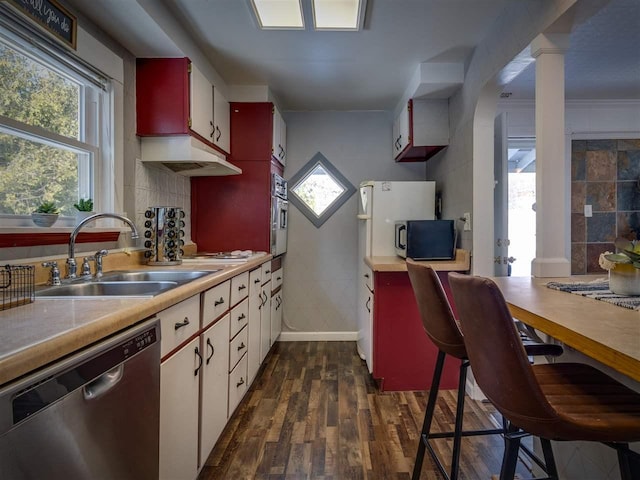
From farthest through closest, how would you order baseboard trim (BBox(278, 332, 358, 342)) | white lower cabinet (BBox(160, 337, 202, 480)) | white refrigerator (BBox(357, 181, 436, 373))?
1. baseboard trim (BBox(278, 332, 358, 342))
2. white refrigerator (BBox(357, 181, 436, 373))
3. white lower cabinet (BBox(160, 337, 202, 480))

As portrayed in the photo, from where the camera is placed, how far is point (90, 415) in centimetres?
83

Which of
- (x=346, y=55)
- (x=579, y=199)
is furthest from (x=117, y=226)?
(x=579, y=199)

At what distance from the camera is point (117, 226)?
6.88 ft

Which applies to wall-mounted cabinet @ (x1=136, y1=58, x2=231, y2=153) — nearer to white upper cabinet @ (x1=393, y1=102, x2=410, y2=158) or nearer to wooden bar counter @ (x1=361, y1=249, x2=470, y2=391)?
wooden bar counter @ (x1=361, y1=249, x2=470, y2=391)

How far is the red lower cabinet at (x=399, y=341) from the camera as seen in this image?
2.51 metres

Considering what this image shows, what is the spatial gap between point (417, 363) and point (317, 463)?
1077mm

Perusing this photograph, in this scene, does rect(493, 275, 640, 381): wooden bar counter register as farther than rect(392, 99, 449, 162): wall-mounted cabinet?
No

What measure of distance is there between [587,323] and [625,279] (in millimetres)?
427

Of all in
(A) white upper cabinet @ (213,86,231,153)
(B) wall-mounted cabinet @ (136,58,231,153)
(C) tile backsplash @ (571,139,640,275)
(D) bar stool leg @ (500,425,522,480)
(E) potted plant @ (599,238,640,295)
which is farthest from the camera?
(C) tile backsplash @ (571,139,640,275)

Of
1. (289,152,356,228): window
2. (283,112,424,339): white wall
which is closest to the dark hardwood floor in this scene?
(283,112,424,339): white wall

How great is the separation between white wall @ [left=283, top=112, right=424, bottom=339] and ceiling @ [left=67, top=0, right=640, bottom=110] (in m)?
0.44

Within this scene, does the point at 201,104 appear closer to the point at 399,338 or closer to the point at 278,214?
the point at 278,214

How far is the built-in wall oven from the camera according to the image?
3.07 meters

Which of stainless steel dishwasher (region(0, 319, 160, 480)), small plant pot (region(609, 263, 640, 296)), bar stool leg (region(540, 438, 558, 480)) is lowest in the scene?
bar stool leg (region(540, 438, 558, 480))
